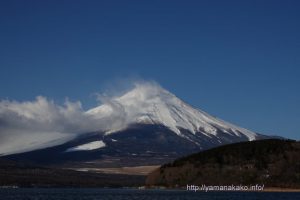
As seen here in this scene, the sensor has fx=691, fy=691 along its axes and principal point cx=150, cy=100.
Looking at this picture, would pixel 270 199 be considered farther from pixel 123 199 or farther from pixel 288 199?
pixel 123 199

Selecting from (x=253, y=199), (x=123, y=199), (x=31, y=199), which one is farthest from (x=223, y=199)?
(x=31, y=199)

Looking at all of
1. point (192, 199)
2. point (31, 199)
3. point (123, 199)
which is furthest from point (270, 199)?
point (31, 199)

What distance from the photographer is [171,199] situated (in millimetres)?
143500

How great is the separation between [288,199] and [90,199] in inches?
1681

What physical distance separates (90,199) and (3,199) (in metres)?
18.8

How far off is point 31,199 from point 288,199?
5489cm

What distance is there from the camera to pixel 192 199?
144m

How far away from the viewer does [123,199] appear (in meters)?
151

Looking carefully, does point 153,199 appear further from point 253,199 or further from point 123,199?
point 253,199

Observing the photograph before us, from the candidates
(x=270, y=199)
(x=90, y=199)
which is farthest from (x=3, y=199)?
(x=270, y=199)

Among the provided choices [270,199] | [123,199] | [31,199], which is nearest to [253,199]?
[270,199]

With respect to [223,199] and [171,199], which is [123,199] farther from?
[223,199]

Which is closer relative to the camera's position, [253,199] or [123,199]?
[253,199]

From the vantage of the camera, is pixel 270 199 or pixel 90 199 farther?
pixel 90 199
